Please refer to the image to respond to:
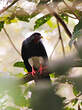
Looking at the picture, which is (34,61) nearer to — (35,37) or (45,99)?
(35,37)


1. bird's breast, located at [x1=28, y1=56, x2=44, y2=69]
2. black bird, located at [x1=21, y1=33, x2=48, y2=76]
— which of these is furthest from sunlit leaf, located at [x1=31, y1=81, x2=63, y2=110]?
bird's breast, located at [x1=28, y1=56, x2=44, y2=69]

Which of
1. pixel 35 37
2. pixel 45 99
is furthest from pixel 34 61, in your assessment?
pixel 45 99

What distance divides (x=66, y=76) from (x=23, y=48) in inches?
81.2

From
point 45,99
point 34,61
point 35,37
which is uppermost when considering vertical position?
point 45,99

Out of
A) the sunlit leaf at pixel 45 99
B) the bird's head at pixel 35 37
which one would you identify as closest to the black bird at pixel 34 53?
the bird's head at pixel 35 37

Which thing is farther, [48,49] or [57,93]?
[48,49]

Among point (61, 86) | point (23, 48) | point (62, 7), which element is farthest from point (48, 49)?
point (61, 86)

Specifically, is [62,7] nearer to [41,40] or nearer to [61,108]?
[61,108]

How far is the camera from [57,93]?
396mm

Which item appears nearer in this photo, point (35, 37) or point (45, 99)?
A: point (45, 99)

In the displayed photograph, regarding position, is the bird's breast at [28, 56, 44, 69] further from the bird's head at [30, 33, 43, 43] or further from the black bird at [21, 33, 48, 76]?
the bird's head at [30, 33, 43, 43]

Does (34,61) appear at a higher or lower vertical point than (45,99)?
lower

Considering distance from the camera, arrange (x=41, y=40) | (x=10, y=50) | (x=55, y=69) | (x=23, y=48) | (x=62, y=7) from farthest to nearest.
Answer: (x=41, y=40) < (x=23, y=48) < (x=10, y=50) < (x=62, y=7) < (x=55, y=69)

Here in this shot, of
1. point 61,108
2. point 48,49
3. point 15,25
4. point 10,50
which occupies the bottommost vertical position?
point 48,49
